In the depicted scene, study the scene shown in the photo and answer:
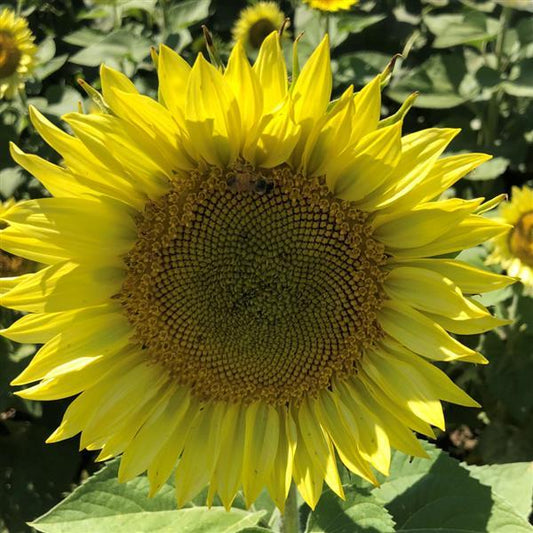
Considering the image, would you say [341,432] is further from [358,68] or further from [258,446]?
[358,68]

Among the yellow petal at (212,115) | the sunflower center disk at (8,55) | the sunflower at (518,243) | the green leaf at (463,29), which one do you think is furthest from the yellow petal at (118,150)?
the sunflower center disk at (8,55)

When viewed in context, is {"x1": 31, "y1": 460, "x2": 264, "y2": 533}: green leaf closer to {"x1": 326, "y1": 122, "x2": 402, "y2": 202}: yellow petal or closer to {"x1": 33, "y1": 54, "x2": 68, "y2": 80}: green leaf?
{"x1": 326, "y1": 122, "x2": 402, "y2": 202}: yellow petal

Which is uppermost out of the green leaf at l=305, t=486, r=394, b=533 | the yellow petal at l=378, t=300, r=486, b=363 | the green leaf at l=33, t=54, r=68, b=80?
the green leaf at l=33, t=54, r=68, b=80

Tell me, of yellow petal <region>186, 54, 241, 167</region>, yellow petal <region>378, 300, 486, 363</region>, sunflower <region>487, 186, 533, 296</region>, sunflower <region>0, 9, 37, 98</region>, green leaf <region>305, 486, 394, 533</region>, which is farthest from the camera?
sunflower <region>0, 9, 37, 98</region>

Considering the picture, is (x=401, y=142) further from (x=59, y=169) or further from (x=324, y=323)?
(x=59, y=169)

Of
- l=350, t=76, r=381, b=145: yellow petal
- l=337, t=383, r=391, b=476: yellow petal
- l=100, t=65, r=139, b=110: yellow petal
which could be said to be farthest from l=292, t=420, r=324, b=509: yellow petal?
l=100, t=65, r=139, b=110: yellow petal

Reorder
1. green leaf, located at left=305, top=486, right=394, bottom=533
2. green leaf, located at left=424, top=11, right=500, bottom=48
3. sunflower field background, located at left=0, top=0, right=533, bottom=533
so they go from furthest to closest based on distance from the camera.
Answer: green leaf, located at left=424, top=11, right=500, bottom=48
sunflower field background, located at left=0, top=0, right=533, bottom=533
green leaf, located at left=305, top=486, right=394, bottom=533

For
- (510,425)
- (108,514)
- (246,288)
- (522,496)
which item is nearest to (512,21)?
(510,425)
